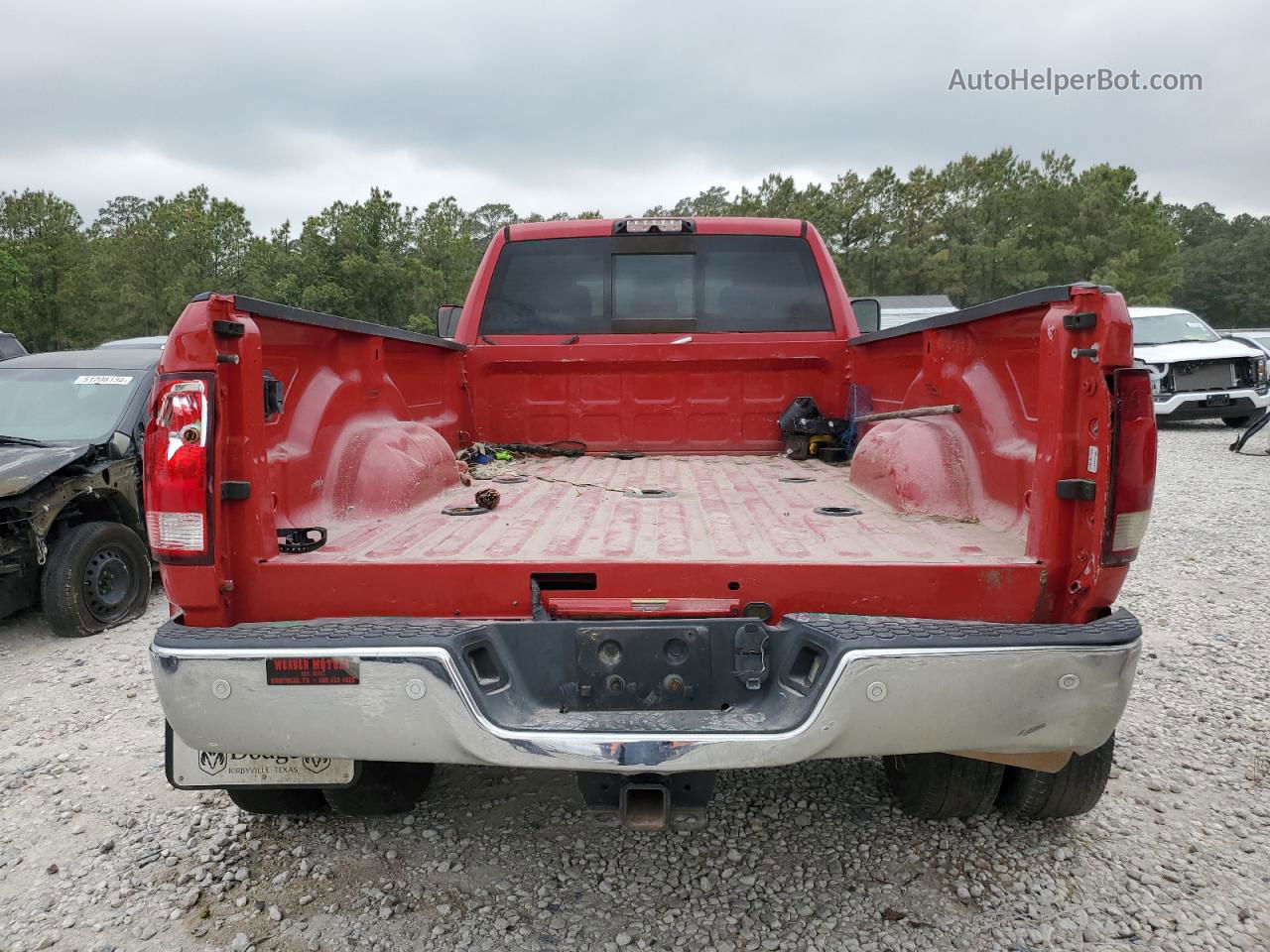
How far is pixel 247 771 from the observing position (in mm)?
2357

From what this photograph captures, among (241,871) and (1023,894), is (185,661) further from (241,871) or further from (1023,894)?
(1023,894)

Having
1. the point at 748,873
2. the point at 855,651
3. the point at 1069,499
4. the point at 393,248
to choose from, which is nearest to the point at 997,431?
the point at 1069,499

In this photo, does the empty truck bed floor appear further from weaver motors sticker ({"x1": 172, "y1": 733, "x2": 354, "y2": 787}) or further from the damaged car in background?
the damaged car in background

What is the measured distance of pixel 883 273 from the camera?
42.0 m

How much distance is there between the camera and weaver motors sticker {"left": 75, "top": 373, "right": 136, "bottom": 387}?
235 inches

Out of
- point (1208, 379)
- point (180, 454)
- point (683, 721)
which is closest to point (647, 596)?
point (683, 721)

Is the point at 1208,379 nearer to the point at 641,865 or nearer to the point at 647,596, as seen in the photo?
the point at 641,865

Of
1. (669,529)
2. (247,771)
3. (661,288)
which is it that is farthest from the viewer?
(661,288)

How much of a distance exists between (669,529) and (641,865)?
45.0 inches

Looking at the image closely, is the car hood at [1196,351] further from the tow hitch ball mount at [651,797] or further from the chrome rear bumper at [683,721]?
the tow hitch ball mount at [651,797]

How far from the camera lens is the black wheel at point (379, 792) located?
2859 mm

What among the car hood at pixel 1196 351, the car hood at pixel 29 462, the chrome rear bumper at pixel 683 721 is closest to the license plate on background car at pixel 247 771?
the chrome rear bumper at pixel 683 721

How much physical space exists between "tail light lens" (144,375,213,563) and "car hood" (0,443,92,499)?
12.3ft

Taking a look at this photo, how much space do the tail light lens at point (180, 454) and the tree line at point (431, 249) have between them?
2964cm
